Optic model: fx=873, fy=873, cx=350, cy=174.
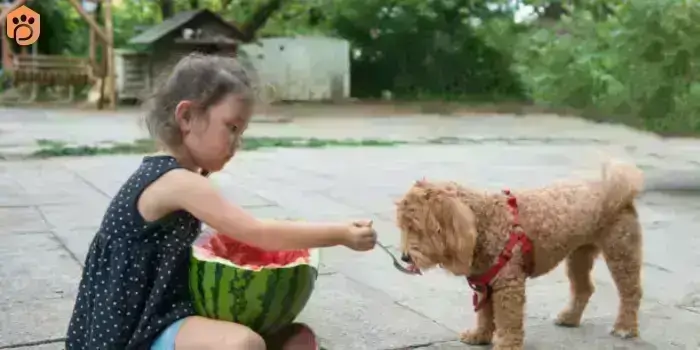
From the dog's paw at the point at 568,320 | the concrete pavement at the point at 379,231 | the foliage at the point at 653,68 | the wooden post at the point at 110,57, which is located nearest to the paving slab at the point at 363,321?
the concrete pavement at the point at 379,231

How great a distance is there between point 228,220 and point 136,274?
29 centimetres

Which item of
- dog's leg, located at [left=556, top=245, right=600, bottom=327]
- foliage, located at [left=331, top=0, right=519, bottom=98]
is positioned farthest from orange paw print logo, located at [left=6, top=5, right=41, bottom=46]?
foliage, located at [left=331, top=0, right=519, bottom=98]

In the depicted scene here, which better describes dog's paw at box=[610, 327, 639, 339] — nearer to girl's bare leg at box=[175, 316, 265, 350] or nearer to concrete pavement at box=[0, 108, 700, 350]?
concrete pavement at box=[0, 108, 700, 350]

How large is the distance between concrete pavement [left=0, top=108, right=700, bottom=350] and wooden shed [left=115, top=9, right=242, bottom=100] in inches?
204

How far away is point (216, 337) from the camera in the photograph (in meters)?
2.32

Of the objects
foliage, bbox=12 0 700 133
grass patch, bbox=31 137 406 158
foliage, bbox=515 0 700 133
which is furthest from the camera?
foliage, bbox=12 0 700 133

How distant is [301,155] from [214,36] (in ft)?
26.1

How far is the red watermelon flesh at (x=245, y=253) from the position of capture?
259cm

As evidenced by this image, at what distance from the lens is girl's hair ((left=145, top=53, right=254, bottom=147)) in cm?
244

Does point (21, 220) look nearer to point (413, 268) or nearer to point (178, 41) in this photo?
point (413, 268)

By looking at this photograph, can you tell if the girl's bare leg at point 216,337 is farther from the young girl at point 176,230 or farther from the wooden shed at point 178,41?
the wooden shed at point 178,41

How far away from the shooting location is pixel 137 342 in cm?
239

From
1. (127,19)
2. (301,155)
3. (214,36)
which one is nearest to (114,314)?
(301,155)

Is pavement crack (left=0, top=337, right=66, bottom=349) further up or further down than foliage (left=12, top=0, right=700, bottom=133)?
further down
